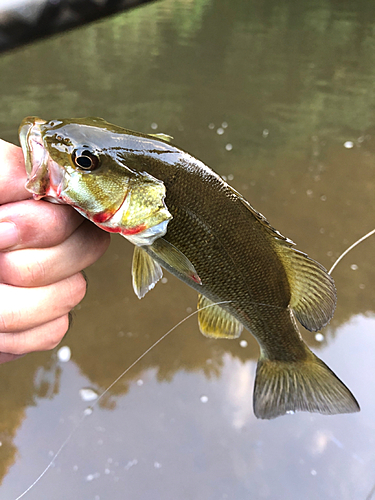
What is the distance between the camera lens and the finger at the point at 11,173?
73cm

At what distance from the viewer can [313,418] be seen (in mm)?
1550

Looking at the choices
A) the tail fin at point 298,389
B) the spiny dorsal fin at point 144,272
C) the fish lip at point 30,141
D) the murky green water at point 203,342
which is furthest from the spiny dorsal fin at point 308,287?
the murky green water at point 203,342

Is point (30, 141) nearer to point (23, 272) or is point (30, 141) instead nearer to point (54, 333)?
point (23, 272)

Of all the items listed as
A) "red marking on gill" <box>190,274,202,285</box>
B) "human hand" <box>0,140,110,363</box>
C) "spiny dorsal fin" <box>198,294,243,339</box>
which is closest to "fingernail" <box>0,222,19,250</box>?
"human hand" <box>0,140,110,363</box>

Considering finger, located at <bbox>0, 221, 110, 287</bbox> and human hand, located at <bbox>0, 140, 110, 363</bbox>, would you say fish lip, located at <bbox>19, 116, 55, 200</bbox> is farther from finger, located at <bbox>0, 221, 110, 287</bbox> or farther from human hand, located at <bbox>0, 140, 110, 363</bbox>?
finger, located at <bbox>0, 221, 110, 287</bbox>

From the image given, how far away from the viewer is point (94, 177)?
741mm

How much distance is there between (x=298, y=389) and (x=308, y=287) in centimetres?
29

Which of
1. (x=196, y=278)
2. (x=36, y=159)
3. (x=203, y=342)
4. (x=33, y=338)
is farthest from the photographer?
(x=203, y=342)

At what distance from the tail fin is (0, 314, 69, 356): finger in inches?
21.1

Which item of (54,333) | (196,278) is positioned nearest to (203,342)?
(54,333)

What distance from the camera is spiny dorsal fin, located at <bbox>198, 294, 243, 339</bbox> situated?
3.25 feet

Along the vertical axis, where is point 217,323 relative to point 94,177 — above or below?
below

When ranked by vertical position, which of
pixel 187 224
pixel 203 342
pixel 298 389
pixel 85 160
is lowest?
pixel 203 342

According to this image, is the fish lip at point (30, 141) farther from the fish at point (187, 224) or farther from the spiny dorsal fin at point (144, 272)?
the spiny dorsal fin at point (144, 272)
